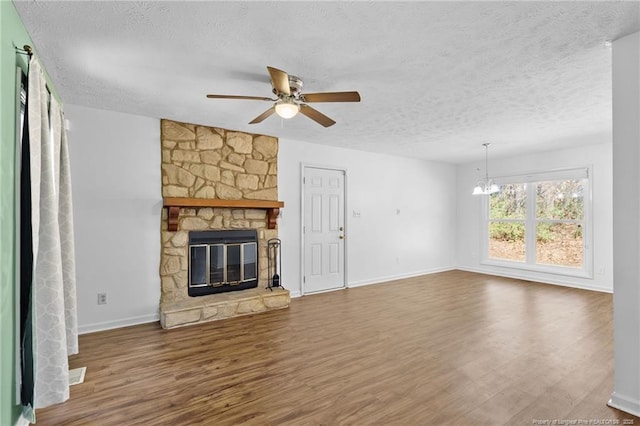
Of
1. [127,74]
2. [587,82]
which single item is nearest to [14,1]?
[127,74]

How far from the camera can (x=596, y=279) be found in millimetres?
5555

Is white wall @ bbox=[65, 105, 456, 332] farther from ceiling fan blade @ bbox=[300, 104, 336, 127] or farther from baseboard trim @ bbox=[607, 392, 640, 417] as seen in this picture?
baseboard trim @ bbox=[607, 392, 640, 417]

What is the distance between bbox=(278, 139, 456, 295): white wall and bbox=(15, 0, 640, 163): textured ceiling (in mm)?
1435

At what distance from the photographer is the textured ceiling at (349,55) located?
192 cm

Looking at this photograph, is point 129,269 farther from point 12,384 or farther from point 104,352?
point 12,384

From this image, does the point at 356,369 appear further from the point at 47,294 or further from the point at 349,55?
the point at 349,55

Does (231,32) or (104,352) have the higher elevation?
(231,32)

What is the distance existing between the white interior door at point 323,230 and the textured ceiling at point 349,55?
163 cm

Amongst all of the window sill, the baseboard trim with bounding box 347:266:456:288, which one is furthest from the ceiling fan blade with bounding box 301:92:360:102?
the window sill

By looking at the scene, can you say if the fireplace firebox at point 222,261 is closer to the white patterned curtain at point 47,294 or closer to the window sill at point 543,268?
the white patterned curtain at point 47,294

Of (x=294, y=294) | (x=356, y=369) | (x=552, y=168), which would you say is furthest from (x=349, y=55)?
(x=552, y=168)

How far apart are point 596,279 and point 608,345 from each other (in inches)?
120

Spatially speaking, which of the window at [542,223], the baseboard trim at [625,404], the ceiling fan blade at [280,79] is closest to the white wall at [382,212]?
the window at [542,223]

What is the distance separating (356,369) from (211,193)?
293cm
